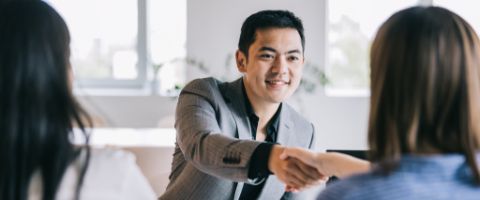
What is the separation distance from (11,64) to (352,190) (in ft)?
1.99

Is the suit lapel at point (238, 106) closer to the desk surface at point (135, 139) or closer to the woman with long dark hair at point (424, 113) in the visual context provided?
the desk surface at point (135, 139)

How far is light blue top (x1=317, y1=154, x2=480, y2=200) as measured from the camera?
0.88 meters

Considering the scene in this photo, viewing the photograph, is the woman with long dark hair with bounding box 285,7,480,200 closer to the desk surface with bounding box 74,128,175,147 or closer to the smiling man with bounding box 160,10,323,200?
the smiling man with bounding box 160,10,323,200

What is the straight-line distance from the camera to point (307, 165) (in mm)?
1527

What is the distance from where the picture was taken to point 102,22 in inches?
204

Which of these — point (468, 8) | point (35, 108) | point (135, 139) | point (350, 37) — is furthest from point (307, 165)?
point (468, 8)

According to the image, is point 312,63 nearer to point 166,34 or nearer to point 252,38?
point 166,34

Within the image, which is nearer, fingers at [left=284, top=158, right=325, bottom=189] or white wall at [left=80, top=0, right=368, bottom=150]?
fingers at [left=284, top=158, right=325, bottom=189]

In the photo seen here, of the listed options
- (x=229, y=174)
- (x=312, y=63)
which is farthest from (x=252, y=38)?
(x=312, y=63)

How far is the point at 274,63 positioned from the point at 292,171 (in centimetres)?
46

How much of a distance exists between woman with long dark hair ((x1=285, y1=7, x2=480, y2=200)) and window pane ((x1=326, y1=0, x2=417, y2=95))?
13.3 ft

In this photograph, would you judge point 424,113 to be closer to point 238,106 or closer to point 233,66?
point 238,106

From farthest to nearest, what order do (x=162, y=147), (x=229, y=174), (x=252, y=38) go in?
(x=162, y=147), (x=252, y=38), (x=229, y=174)

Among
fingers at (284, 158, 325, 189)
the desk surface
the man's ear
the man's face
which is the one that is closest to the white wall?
the desk surface
